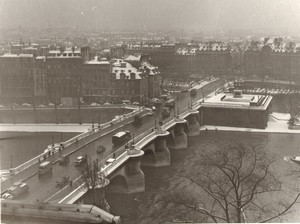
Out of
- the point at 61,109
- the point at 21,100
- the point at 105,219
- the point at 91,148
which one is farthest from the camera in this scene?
the point at 21,100

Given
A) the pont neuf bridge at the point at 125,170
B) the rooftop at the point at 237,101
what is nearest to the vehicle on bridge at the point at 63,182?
the pont neuf bridge at the point at 125,170

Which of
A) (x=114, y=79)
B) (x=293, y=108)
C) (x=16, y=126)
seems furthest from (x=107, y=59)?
(x=293, y=108)

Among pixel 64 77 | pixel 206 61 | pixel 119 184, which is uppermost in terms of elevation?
pixel 64 77

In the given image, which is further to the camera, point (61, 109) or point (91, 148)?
point (61, 109)

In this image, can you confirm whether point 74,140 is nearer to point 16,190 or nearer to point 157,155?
point 157,155

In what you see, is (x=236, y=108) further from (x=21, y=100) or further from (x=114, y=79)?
(x=21, y=100)

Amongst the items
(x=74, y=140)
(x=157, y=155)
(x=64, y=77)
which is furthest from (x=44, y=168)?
(x=64, y=77)

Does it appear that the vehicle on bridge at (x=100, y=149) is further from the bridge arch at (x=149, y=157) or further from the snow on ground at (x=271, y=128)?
the snow on ground at (x=271, y=128)

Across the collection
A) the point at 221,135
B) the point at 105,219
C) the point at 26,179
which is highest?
the point at 105,219
